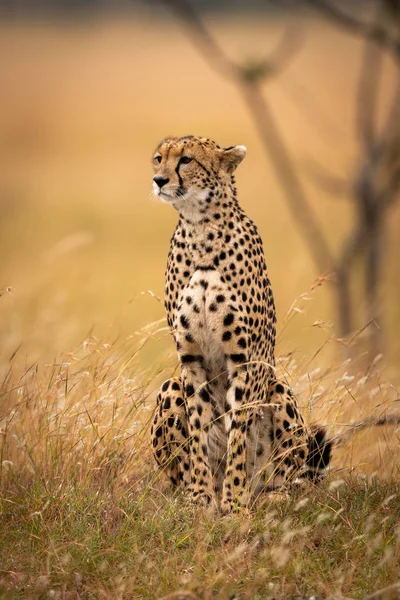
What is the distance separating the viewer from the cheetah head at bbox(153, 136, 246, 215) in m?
3.69

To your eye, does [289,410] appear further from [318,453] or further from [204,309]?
[204,309]

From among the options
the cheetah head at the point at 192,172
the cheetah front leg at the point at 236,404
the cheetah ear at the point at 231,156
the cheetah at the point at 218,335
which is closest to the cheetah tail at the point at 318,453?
the cheetah at the point at 218,335

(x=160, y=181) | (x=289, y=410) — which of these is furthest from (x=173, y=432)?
(x=160, y=181)

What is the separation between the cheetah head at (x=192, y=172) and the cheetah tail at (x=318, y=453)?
1.00m

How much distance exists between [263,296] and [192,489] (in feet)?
2.67

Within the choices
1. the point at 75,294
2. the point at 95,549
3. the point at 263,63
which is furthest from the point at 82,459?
the point at 75,294

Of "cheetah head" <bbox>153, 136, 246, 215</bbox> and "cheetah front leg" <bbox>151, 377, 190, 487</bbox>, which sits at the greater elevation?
"cheetah head" <bbox>153, 136, 246, 215</bbox>

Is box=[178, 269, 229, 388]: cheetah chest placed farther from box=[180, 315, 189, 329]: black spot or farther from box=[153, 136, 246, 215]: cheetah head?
box=[153, 136, 246, 215]: cheetah head

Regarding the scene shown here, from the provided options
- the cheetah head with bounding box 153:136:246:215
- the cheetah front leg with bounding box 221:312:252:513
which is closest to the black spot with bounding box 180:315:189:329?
the cheetah front leg with bounding box 221:312:252:513

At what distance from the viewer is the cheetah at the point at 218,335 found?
3723 millimetres

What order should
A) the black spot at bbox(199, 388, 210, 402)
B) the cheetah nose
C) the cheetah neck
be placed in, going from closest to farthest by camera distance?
the cheetah nose → the cheetah neck → the black spot at bbox(199, 388, 210, 402)

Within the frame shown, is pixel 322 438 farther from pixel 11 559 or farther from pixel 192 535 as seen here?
pixel 11 559

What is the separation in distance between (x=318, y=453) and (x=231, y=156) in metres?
1.22

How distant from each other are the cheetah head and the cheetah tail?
1.00 meters
